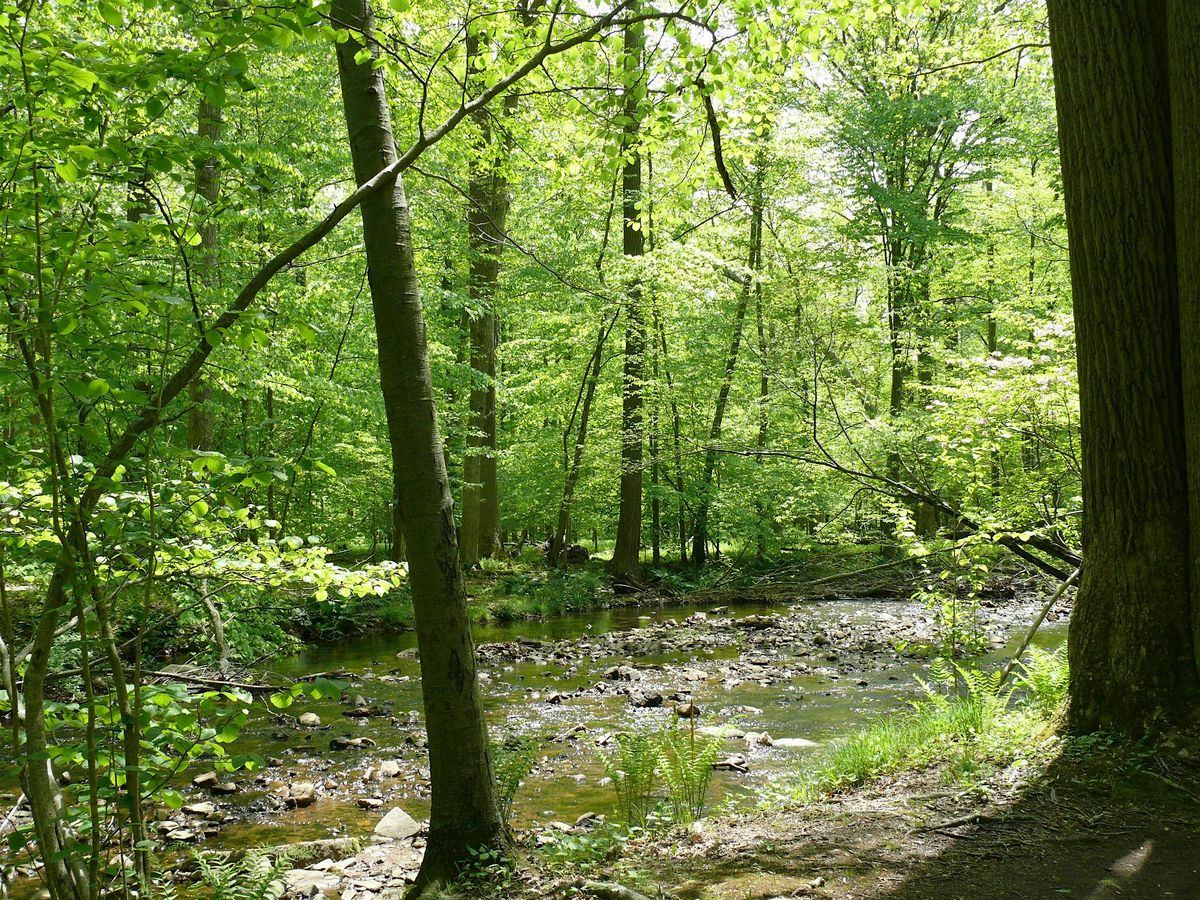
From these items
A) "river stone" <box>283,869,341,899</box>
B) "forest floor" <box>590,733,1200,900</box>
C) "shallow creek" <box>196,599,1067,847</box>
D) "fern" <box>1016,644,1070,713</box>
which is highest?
"fern" <box>1016,644,1070,713</box>

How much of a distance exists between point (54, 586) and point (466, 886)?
7.73 feet

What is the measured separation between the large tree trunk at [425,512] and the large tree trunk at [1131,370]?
11.0 ft

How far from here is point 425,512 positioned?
4.16 meters

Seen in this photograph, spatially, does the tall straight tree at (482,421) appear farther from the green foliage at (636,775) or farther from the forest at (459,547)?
the green foliage at (636,775)

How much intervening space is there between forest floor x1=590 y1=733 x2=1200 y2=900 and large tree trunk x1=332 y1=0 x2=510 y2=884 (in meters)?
0.90

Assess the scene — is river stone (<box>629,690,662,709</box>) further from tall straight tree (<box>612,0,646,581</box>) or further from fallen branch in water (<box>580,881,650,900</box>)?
tall straight tree (<box>612,0,646,581</box>)

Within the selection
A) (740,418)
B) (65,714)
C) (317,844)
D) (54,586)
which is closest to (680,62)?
(54,586)

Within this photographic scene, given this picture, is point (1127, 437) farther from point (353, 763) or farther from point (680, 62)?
point (353, 763)

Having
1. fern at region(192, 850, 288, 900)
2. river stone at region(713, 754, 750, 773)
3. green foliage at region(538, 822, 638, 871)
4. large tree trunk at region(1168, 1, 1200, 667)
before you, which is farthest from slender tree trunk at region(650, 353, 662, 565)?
fern at region(192, 850, 288, 900)

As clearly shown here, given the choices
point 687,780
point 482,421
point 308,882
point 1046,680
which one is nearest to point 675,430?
point 482,421

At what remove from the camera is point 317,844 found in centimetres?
561

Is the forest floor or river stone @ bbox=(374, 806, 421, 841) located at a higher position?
the forest floor

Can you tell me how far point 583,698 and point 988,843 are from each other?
6.51m

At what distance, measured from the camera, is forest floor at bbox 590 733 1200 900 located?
3.32 metres
